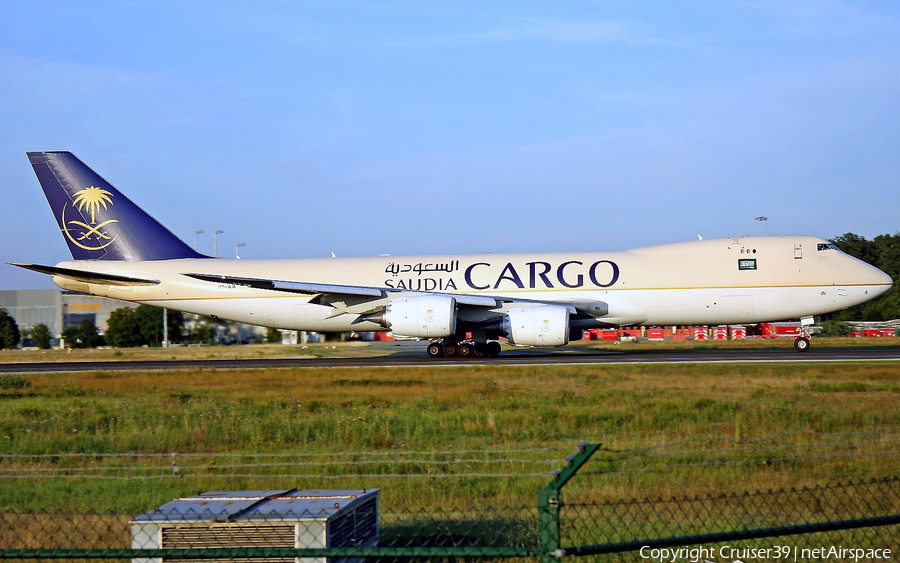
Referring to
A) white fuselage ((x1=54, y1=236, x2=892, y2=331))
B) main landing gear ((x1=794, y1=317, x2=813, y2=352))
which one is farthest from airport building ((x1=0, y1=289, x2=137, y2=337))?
main landing gear ((x1=794, y1=317, x2=813, y2=352))

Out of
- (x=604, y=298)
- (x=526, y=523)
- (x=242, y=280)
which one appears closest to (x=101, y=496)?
(x=526, y=523)

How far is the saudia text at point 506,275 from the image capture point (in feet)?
96.2

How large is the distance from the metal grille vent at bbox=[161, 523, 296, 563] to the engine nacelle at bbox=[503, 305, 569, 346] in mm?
21629

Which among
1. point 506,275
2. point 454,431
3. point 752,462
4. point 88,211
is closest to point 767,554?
point 752,462

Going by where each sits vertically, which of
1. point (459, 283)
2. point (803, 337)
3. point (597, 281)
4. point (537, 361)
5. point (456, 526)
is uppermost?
point (459, 283)

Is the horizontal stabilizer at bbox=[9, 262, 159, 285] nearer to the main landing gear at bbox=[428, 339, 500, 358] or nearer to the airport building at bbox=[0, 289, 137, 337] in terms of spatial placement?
the main landing gear at bbox=[428, 339, 500, 358]

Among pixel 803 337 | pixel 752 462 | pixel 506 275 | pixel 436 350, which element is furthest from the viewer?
pixel 436 350

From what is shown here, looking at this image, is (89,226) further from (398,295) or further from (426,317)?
(426,317)

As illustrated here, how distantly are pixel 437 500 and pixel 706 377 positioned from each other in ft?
43.2

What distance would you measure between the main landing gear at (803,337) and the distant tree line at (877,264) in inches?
1511

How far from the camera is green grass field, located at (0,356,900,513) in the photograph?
9828 mm

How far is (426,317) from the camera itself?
2778cm

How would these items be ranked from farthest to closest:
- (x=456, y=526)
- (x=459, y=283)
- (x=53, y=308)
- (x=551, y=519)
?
(x=53, y=308) < (x=459, y=283) < (x=456, y=526) < (x=551, y=519)

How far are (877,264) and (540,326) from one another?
7147 cm
